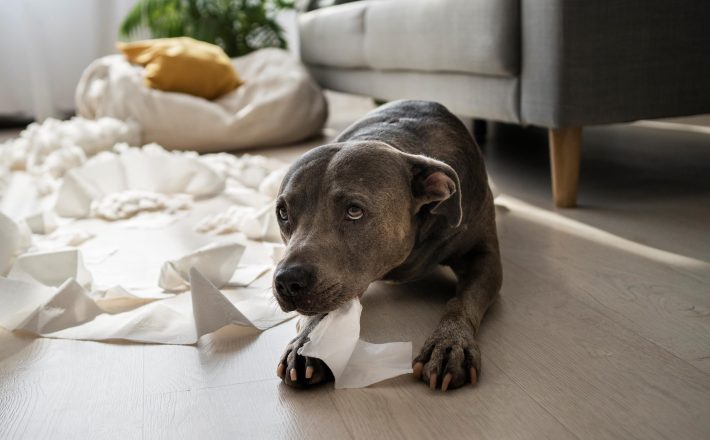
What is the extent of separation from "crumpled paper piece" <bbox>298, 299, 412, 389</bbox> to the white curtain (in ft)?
18.4

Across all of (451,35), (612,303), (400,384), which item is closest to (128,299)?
(400,384)

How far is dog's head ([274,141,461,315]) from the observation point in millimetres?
1475

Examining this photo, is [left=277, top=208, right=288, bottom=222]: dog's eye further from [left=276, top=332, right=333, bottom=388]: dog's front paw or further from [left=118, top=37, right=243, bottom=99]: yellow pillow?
[left=118, top=37, right=243, bottom=99]: yellow pillow

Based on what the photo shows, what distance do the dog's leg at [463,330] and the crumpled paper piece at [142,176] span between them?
1739 mm

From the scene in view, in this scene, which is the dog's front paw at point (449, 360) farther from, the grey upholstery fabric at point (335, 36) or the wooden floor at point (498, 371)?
the grey upholstery fabric at point (335, 36)

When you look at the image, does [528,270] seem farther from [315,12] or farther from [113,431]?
[315,12]

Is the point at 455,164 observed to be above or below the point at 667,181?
above

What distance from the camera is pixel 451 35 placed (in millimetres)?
3029

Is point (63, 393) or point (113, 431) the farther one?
point (63, 393)

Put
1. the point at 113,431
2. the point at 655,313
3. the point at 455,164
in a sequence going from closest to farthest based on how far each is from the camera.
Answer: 1. the point at 113,431
2. the point at 655,313
3. the point at 455,164

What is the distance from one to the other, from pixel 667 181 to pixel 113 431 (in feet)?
7.85

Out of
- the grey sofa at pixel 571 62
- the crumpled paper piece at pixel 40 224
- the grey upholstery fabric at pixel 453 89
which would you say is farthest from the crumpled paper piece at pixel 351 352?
the crumpled paper piece at pixel 40 224

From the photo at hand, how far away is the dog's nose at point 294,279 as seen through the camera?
1443 mm

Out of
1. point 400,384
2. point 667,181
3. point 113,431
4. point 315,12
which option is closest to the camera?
point 113,431
